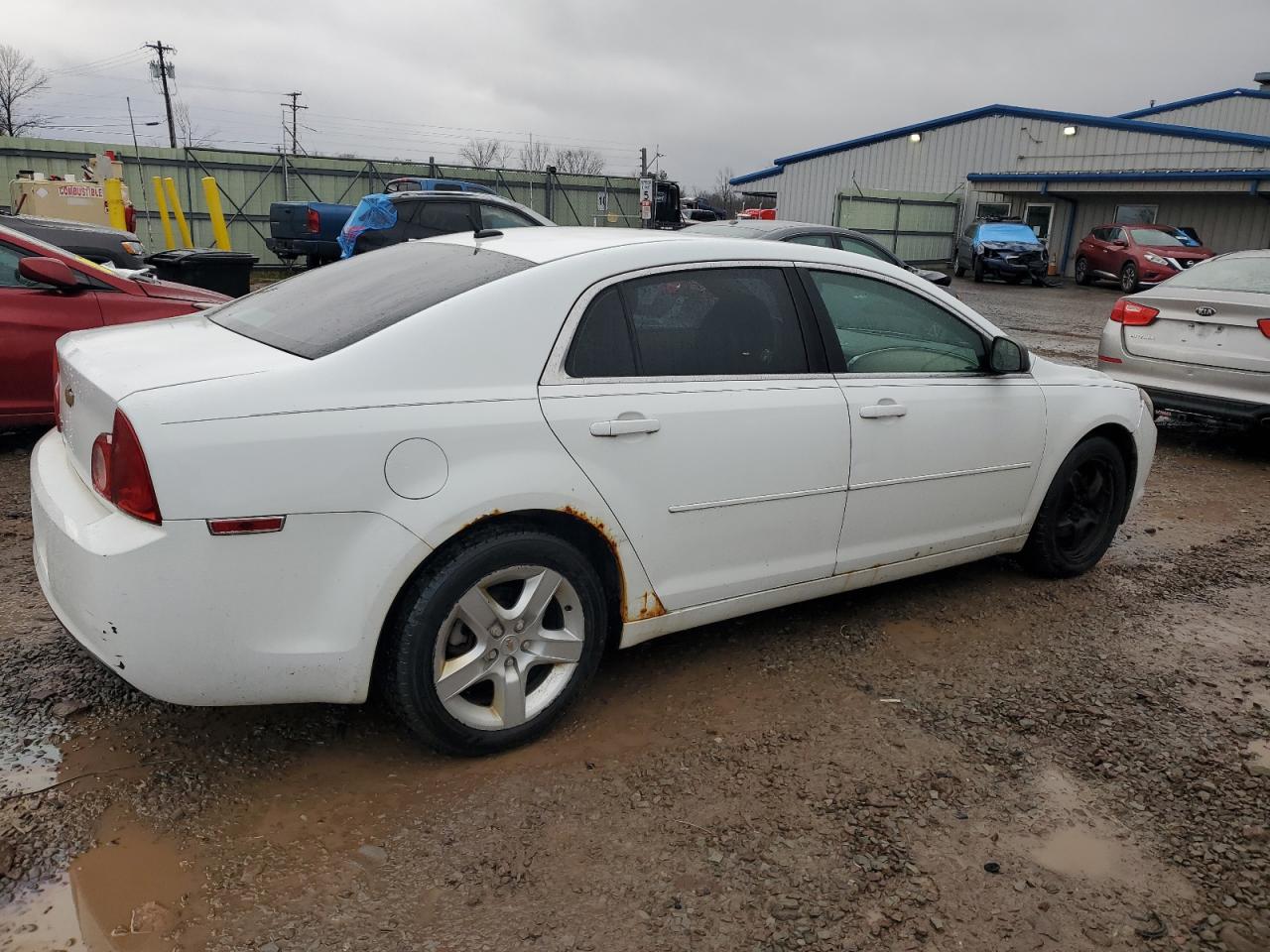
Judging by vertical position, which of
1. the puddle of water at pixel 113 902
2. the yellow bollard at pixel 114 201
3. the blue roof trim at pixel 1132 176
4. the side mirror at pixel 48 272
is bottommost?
the puddle of water at pixel 113 902

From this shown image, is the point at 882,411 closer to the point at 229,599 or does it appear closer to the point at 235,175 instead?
the point at 229,599

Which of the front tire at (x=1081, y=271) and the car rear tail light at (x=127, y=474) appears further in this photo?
the front tire at (x=1081, y=271)

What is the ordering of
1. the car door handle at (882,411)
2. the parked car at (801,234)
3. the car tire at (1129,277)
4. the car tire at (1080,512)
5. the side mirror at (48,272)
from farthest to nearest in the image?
the car tire at (1129,277)
the parked car at (801,234)
the side mirror at (48,272)
the car tire at (1080,512)
the car door handle at (882,411)

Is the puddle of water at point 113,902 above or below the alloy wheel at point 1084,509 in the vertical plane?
below

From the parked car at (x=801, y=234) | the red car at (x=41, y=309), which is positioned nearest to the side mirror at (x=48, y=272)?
the red car at (x=41, y=309)

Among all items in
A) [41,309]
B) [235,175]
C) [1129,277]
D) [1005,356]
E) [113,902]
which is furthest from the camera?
[1129,277]

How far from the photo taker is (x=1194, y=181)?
2689 cm

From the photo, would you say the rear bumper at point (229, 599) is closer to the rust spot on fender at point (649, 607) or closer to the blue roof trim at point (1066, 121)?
the rust spot on fender at point (649, 607)

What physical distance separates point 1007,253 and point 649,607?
2460cm

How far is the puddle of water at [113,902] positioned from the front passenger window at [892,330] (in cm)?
267

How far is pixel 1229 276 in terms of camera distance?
737cm

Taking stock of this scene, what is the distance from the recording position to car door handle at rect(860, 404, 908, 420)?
353 centimetres

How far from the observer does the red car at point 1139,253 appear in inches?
886

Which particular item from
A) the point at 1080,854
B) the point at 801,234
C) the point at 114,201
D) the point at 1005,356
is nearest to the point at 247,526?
the point at 1080,854
